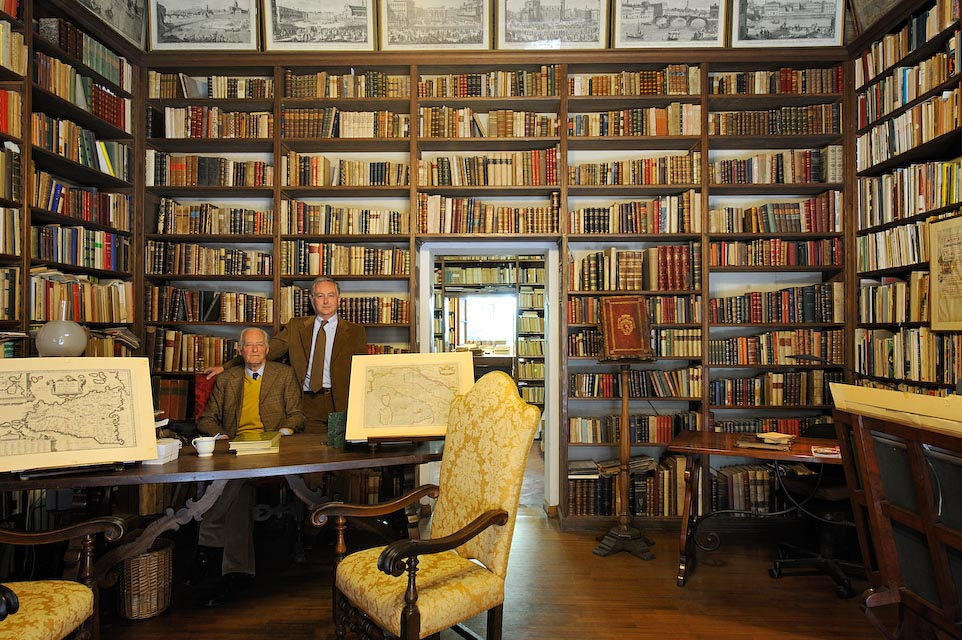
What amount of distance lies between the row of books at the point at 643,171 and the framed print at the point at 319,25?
1753 millimetres

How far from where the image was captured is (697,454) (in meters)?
3.10

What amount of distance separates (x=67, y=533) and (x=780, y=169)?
177 inches

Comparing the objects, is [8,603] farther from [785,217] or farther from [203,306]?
[785,217]

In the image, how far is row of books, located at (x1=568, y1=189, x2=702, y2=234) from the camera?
4.09 meters

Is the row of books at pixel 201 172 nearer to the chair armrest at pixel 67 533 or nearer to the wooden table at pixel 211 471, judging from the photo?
the wooden table at pixel 211 471

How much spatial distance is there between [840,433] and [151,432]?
8.39 feet

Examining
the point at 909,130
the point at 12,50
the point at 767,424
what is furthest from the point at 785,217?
the point at 12,50

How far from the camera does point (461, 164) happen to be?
4.18 meters

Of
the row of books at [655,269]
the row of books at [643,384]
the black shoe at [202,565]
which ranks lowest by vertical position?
the black shoe at [202,565]

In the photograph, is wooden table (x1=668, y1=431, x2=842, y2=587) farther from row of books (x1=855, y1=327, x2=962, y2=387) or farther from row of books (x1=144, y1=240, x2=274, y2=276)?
row of books (x1=144, y1=240, x2=274, y2=276)

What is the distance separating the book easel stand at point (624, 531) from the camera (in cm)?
355

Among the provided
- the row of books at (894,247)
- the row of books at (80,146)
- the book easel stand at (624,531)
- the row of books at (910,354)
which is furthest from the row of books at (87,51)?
the row of books at (910,354)

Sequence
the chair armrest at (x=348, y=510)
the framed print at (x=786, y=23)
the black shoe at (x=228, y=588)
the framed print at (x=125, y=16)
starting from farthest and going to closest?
1. the framed print at (x=786, y=23)
2. the framed print at (x=125, y=16)
3. the black shoe at (x=228, y=588)
4. the chair armrest at (x=348, y=510)

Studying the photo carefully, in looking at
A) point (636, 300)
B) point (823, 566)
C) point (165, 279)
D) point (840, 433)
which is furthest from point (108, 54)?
point (823, 566)
